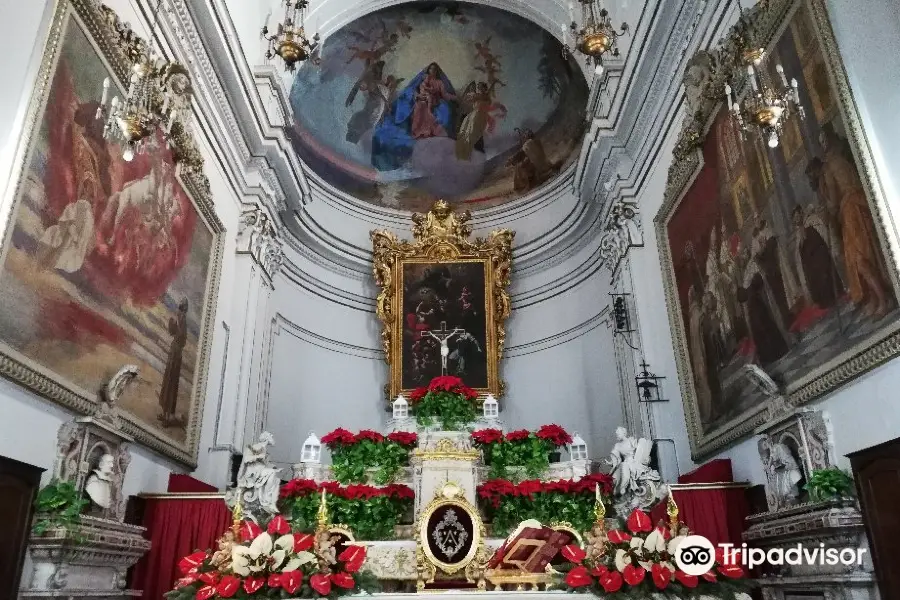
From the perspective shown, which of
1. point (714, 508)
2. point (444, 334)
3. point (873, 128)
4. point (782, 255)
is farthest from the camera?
point (444, 334)

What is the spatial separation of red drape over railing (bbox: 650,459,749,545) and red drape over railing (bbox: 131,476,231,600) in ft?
14.8

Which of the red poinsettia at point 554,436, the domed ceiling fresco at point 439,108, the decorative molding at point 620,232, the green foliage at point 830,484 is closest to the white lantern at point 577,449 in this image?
the red poinsettia at point 554,436

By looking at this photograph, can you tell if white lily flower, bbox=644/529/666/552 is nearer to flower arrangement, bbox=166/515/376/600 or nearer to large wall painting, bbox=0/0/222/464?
flower arrangement, bbox=166/515/376/600

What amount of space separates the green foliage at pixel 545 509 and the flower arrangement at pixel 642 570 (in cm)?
345

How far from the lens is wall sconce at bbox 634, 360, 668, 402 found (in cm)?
948

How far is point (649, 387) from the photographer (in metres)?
9.61

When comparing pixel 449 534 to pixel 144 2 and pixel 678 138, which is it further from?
pixel 144 2

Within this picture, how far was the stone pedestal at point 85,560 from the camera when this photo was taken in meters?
5.05

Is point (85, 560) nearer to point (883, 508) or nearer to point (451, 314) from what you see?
point (883, 508)

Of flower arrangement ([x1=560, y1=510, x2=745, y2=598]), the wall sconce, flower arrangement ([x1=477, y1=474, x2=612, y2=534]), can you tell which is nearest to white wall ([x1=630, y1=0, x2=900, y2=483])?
flower arrangement ([x1=560, y1=510, x2=745, y2=598])

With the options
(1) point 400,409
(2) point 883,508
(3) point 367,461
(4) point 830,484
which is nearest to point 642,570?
(2) point 883,508

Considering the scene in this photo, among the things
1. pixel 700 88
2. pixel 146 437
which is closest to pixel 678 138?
pixel 700 88

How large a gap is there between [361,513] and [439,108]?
10410 millimetres

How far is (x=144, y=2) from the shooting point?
25.3 ft
